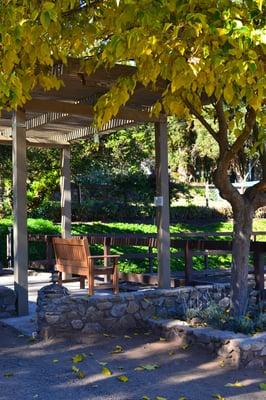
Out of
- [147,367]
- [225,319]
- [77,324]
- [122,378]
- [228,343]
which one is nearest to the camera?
[122,378]

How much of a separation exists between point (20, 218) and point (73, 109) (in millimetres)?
1764

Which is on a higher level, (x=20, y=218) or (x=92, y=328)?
(x=20, y=218)

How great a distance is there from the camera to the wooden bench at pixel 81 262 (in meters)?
8.25

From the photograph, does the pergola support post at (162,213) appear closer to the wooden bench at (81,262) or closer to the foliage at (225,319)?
the wooden bench at (81,262)

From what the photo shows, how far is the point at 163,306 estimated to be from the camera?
7.92m

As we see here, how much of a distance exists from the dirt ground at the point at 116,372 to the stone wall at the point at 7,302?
83cm

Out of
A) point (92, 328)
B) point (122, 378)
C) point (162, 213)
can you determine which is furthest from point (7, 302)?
point (122, 378)

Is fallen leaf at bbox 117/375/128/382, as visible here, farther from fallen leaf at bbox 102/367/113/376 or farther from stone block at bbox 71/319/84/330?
stone block at bbox 71/319/84/330

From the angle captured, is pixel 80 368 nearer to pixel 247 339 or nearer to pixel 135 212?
pixel 247 339

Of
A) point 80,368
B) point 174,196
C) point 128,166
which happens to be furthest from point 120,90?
point 174,196

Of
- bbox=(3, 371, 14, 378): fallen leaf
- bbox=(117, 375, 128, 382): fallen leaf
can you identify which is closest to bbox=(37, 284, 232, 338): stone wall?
bbox=(3, 371, 14, 378): fallen leaf

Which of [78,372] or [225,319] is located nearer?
[78,372]

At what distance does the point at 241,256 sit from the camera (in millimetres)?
7070

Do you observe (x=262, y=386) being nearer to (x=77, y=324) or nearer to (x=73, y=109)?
(x=77, y=324)
